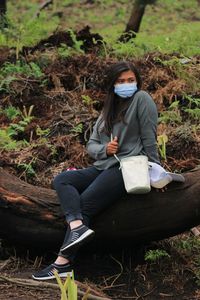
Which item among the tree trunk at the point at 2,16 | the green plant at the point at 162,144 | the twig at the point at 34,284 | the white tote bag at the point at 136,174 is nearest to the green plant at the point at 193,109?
the green plant at the point at 162,144

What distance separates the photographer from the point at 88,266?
5449 millimetres

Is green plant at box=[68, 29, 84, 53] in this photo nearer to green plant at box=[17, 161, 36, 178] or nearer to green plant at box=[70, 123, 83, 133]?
green plant at box=[70, 123, 83, 133]

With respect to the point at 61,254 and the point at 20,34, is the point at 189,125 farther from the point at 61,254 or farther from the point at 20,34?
the point at 20,34

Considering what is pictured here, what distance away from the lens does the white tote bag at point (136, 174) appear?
191 inches

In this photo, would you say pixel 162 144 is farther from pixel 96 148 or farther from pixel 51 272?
pixel 51 272

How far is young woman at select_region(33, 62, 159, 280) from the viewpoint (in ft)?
16.0

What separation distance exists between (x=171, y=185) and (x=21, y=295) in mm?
1603

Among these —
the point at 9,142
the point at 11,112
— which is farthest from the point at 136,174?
the point at 11,112

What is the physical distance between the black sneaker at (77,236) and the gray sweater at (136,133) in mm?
636

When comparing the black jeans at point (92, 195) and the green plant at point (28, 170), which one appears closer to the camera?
the black jeans at point (92, 195)

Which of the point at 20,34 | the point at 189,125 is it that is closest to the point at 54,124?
the point at 189,125

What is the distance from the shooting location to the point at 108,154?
5.11 m

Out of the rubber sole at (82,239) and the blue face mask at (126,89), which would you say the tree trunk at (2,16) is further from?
the rubber sole at (82,239)

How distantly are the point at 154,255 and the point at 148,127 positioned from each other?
121cm
